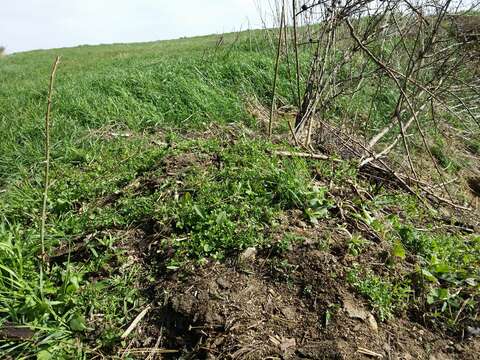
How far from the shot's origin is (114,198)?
126 inches

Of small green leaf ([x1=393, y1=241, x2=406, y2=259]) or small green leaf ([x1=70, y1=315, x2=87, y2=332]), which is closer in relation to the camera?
small green leaf ([x1=70, y1=315, x2=87, y2=332])

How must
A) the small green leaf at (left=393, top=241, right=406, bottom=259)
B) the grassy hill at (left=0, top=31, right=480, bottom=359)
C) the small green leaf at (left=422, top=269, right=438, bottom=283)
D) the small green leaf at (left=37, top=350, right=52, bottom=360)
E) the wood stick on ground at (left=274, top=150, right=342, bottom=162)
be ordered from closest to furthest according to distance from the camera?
the small green leaf at (left=37, top=350, right=52, bottom=360) < the grassy hill at (left=0, top=31, right=480, bottom=359) < the small green leaf at (left=422, top=269, right=438, bottom=283) < the small green leaf at (left=393, top=241, right=406, bottom=259) < the wood stick on ground at (left=274, top=150, right=342, bottom=162)

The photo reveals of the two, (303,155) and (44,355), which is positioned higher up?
(303,155)

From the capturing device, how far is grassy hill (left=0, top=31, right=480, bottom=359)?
2.02 m

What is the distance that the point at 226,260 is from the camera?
2387 mm

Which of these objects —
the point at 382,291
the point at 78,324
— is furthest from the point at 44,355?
the point at 382,291

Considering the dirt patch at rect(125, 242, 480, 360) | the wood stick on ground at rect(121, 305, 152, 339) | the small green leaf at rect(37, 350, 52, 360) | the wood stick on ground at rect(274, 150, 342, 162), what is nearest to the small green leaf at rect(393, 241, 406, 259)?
the dirt patch at rect(125, 242, 480, 360)

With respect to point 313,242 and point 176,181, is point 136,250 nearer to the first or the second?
point 176,181

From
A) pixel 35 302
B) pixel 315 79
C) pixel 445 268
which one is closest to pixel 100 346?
pixel 35 302

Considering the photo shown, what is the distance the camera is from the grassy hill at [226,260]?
2.02 metres

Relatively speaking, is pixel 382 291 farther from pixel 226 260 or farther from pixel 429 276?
pixel 226 260

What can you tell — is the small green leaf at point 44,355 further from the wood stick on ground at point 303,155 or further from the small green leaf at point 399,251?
the wood stick on ground at point 303,155

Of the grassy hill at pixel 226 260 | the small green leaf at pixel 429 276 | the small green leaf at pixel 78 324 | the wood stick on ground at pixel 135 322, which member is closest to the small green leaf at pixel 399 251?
the grassy hill at pixel 226 260

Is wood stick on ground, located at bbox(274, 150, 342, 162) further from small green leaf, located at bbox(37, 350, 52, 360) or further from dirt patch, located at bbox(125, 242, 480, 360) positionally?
small green leaf, located at bbox(37, 350, 52, 360)
